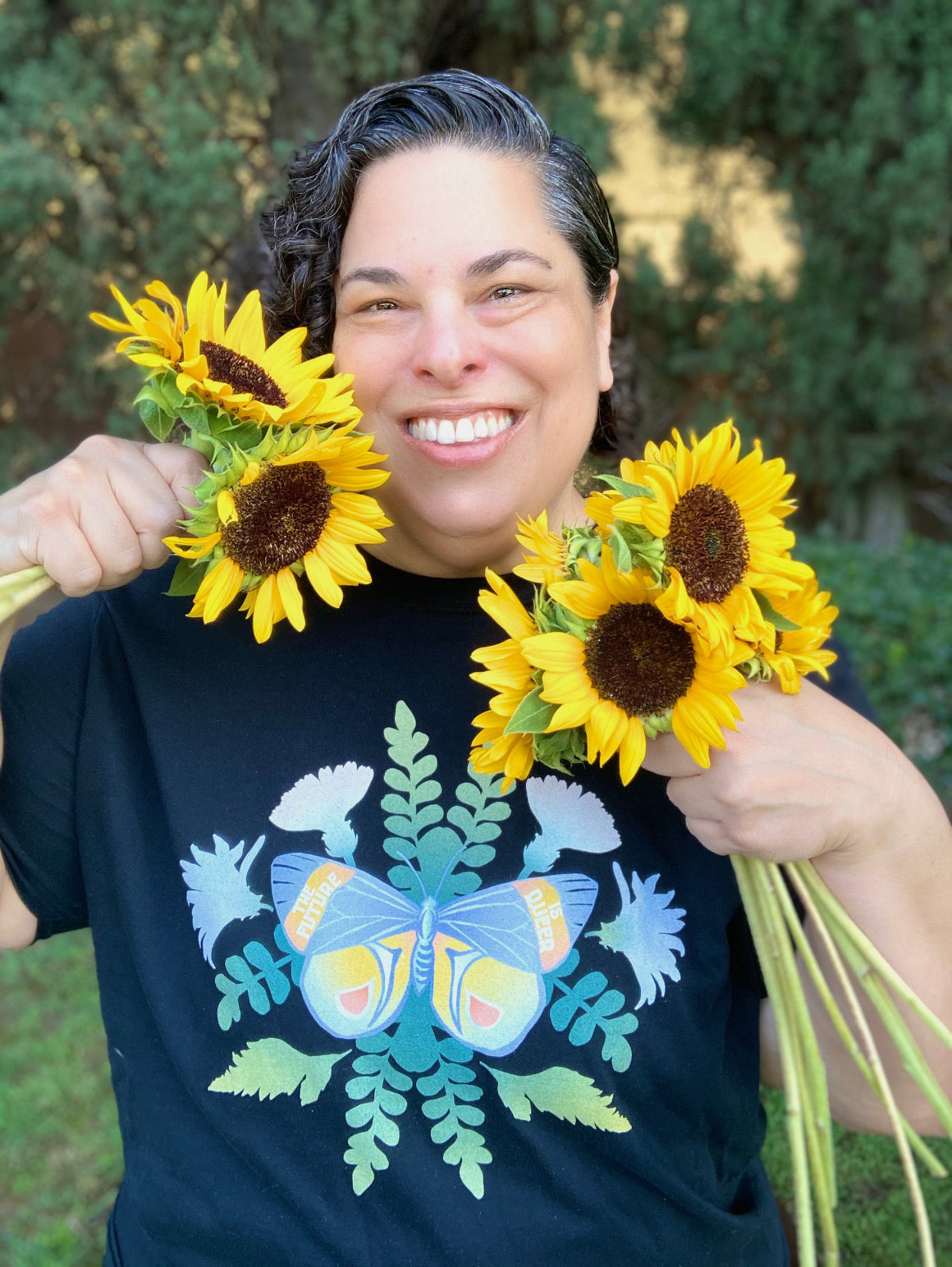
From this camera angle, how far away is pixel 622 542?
120 centimetres

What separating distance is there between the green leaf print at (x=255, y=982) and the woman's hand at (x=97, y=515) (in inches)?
21.1

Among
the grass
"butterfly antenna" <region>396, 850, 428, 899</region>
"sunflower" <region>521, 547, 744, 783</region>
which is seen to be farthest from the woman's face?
the grass

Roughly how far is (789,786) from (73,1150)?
8.45 ft

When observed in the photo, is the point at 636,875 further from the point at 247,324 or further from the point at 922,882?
the point at 247,324

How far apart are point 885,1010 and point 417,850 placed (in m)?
0.62

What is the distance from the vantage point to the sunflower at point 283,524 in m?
1.30

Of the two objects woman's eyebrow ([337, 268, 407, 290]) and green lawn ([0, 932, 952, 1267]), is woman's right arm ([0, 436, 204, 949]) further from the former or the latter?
green lawn ([0, 932, 952, 1267])

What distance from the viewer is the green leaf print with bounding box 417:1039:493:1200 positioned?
4.81 feet

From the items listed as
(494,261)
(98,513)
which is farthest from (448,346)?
(98,513)

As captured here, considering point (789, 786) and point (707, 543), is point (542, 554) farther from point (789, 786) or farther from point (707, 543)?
point (789, 786)

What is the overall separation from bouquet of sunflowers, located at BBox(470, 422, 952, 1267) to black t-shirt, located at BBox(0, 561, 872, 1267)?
24 cm

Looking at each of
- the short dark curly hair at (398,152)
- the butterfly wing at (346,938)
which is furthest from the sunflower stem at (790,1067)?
the short dark curly hair at (398,152)

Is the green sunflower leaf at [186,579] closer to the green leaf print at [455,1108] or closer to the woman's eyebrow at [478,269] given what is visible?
the woman's eyebrow at [478,269]

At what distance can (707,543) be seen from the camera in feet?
4.07
